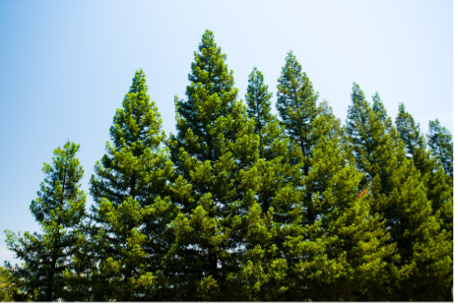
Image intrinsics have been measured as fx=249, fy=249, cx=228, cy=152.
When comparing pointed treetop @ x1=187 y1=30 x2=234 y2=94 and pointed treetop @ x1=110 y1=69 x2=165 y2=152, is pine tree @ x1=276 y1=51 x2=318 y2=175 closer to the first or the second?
pointed treetop @ x1=187 y1=30 x2=234 y2=94

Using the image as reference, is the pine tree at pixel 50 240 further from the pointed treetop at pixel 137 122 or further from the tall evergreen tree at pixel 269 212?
the tall evergreen tree at pixel 269 212

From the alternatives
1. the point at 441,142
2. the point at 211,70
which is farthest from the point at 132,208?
the point at 441,142

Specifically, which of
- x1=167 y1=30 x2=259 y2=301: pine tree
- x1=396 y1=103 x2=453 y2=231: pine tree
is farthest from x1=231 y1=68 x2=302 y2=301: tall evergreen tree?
x1=396 y1=103 x2=453 y2=231: pine tree

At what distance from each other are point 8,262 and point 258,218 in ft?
42.8

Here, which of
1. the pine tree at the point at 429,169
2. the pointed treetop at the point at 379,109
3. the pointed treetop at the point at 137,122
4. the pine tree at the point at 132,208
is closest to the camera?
the pine tree at the point at 132,208

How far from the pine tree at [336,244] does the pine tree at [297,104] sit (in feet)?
4.19

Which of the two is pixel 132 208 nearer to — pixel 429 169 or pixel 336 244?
pixel 336 244

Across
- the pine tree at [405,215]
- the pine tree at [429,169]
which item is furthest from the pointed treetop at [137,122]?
the pine tree at [429,169]

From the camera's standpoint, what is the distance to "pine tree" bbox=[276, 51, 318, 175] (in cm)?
1820

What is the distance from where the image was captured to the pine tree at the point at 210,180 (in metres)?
11.6

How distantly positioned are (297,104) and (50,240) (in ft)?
59.2

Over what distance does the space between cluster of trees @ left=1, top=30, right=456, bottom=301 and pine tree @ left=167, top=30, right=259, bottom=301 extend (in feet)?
0.21

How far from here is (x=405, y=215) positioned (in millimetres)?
18609

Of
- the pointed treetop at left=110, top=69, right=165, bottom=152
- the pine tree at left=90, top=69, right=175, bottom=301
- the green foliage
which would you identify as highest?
the pointed treetop at left=110, top=69, right=165, bottom=152
